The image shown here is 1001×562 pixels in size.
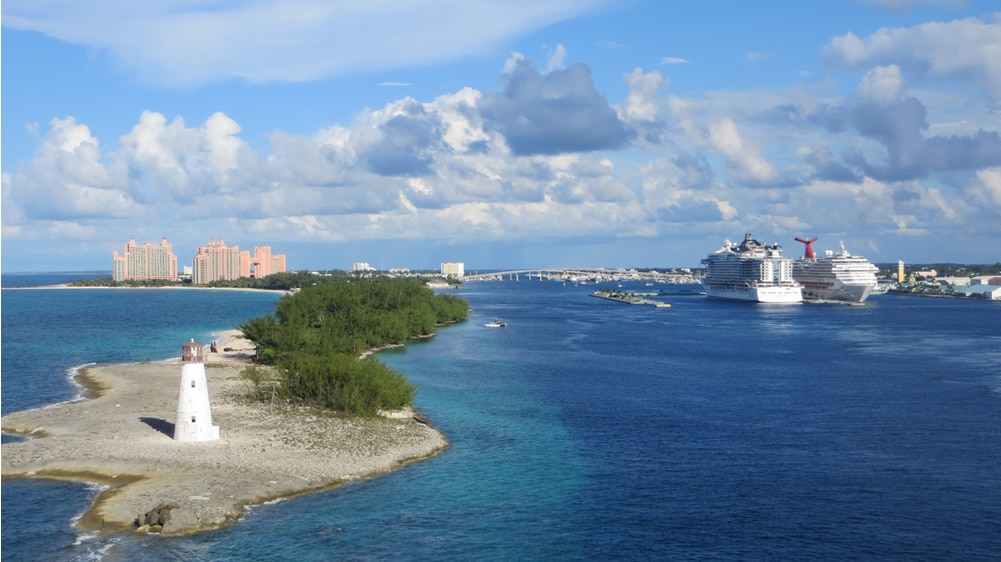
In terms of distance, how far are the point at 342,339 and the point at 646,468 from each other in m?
31.6

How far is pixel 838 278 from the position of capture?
144875 mm

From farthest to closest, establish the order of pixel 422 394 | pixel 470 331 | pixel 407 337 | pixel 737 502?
pixel 470 331 → pixel 407 337 → pixel 422 394 → pixel 737 502

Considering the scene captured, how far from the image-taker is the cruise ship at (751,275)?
485 ft

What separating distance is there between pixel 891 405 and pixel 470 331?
5301 centimetres

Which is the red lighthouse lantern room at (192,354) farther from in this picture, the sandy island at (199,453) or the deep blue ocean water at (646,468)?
the deep blue ocean water at (646,468)

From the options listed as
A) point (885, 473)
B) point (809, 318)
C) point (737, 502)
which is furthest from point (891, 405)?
point (809, 318)

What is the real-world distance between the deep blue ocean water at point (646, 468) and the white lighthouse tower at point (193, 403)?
511 cm

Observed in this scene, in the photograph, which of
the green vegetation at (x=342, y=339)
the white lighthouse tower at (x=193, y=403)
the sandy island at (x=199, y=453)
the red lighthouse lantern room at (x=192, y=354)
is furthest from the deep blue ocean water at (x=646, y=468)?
the red lighthouse lantern room at (x=192, y=354)

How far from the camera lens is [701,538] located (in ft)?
81.0

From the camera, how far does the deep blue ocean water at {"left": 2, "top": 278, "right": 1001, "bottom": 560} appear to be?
24.0 meters

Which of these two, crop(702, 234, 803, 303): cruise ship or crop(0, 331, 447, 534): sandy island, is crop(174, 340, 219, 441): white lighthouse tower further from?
crop(702, 234, 803, 303): cruise ship

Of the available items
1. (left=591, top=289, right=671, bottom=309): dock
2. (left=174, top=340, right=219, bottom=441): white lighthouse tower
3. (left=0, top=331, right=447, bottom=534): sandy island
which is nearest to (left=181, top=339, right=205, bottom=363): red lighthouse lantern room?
(left=174, top=340, right=219, bottom=441): white lighthouse tower

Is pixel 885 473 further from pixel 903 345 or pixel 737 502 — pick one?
pixel 903 345

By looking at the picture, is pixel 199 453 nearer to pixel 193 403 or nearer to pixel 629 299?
pixel 193 403
